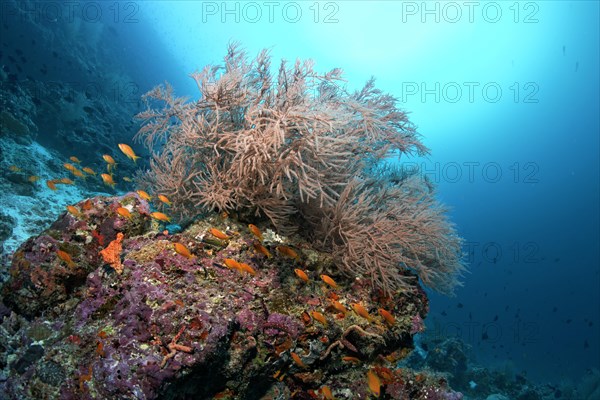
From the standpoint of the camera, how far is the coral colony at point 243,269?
3.09 meters

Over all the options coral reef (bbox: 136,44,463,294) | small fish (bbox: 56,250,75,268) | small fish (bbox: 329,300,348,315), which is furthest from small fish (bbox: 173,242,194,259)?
small fish (bbox: 329,300,348,315)

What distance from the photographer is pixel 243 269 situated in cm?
374

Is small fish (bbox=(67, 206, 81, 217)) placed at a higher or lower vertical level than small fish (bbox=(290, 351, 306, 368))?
higher

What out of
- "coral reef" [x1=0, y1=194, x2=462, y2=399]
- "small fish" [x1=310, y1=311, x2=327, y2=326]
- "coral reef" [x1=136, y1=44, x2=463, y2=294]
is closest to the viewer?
"coral reef" [x1=0, y1=194, x2=462, y2=399]

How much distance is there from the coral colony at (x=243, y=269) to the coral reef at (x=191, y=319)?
18 millimetres

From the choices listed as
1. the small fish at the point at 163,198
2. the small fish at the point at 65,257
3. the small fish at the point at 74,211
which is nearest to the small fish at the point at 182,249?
the small fish at the point at 163,198

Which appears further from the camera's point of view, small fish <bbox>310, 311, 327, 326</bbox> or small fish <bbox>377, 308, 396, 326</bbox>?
small fish <bbox>377, 308, 396, 326</bbox>

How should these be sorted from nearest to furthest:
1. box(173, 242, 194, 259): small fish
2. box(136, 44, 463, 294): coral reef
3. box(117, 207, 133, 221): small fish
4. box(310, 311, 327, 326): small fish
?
box(173, 242, 194, 259): small fish
box(310, 311, 327, 326): small fish
box(136, 44, 463, 294): coral reef
box(117, 207, 133, 221): small fish

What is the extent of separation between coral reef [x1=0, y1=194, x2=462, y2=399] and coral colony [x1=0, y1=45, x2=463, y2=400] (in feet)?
0.06

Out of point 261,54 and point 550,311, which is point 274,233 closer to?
point 261,54

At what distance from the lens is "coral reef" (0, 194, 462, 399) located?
9.73ft

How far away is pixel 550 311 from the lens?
56719mm

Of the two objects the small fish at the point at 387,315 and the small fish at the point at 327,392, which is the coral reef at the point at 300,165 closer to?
the small fish at the point at 387,315

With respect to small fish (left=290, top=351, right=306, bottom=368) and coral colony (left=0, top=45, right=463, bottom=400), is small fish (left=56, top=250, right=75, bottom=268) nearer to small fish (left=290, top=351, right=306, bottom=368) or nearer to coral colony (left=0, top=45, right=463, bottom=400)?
coral colony (left=0, top=45, right=463, bottom=400)
